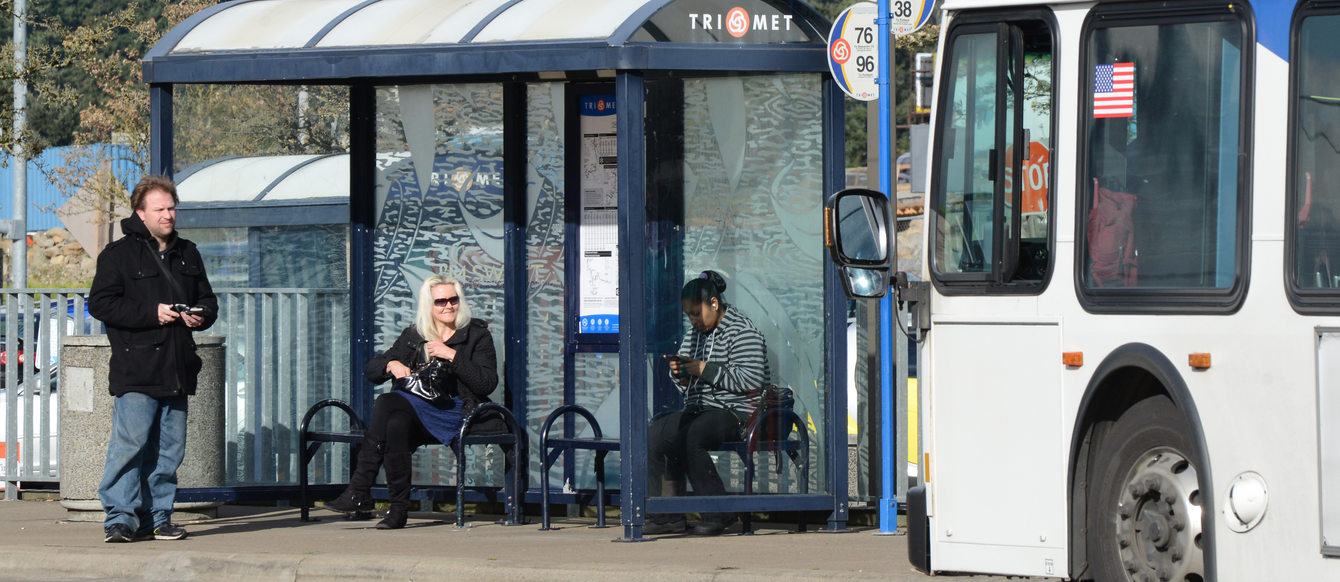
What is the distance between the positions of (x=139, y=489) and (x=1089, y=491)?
4.96 meters

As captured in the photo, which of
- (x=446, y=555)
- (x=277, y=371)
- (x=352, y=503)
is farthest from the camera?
(x=277, y=371)

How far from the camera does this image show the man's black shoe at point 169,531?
962 centimetres

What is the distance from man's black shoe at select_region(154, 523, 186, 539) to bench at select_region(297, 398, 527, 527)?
1112mm

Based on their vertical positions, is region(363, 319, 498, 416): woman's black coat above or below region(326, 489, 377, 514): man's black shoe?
above

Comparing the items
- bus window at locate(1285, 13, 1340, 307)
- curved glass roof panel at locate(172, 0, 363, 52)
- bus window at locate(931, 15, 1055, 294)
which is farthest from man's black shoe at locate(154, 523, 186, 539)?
bus window at locate(1285, 13, 1340, 307)

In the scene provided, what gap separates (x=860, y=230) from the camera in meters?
6.94

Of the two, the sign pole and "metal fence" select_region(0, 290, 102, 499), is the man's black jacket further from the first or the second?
the sign pole

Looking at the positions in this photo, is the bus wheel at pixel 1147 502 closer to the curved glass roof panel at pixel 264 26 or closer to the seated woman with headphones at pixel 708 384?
the seated woman with headphones at pixel 708 384

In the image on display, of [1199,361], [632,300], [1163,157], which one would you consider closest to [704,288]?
[632,300]

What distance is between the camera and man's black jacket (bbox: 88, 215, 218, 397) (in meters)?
9.30

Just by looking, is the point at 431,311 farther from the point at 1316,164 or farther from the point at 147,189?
the point at 1316,164

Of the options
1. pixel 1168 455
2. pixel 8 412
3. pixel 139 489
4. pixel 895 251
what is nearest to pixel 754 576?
pixel 895 251

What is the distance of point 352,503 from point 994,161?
468 centimetres

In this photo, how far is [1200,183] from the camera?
6172 millimetres
